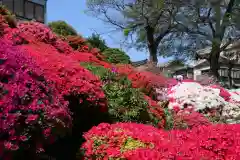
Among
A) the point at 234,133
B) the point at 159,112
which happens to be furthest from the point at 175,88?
the point at 234,133

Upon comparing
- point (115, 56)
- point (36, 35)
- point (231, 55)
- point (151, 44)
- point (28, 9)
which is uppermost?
point (28, 9)

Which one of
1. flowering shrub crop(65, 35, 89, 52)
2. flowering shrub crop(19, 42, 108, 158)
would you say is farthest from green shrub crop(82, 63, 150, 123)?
flowering shrub crop(65, 35, 89, 52)

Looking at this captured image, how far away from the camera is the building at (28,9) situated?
101 feet

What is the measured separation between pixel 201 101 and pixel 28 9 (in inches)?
851

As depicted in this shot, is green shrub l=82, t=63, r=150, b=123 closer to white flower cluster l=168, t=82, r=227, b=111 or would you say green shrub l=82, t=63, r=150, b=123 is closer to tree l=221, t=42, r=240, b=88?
white flower cluster l=168, t=82, r=227, b=111

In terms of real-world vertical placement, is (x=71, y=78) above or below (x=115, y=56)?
below

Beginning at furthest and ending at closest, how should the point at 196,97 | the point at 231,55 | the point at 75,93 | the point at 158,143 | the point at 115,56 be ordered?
1. the point at 231,55
2. the point at 115,56
3. the point at 196,97
4. the point at 75,93
5. the point at 158,143

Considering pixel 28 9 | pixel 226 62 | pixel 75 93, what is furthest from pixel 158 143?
pixel 226 62

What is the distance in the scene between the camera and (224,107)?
12.9m

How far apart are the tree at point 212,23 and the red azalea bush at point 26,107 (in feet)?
86.5

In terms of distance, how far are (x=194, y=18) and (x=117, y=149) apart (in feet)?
94.5

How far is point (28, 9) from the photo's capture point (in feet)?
105

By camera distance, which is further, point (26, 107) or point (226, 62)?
point (226, 62)

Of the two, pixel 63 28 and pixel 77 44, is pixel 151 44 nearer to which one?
pixel 63 28
